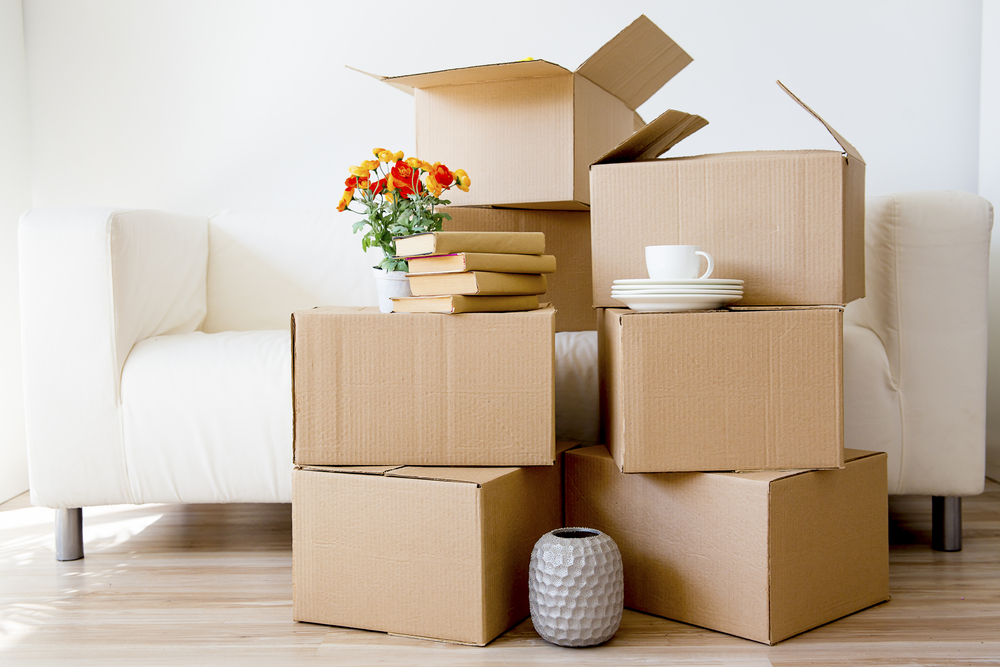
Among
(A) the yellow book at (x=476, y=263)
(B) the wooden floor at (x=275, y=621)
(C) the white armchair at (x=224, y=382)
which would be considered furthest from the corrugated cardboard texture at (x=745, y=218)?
(B) the wooden floor at (x=275, y=621)

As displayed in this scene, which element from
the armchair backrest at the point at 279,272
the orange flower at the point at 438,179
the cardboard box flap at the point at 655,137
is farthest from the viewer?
the armchair backrest at the point at 279,272

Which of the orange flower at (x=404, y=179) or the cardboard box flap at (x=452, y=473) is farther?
the orange flower at (x=404, y=179)

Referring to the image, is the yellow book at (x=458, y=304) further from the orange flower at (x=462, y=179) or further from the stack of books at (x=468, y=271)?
the orange flower at (x=462, y=179)

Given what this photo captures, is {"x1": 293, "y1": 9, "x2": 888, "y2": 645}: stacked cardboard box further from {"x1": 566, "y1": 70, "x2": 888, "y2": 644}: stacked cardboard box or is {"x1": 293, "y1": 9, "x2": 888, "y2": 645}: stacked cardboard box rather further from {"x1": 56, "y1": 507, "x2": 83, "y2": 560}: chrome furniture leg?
{"x1": 56, "y1": 507, "x2": 83, "y2": 560}: chrome furniture leg

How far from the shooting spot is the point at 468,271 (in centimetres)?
103

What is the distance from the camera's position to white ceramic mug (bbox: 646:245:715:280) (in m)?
1.02

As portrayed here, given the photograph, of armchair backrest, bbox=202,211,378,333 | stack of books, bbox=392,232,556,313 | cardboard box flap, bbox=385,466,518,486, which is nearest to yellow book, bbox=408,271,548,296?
stack of books, bbox=392,232,556,313

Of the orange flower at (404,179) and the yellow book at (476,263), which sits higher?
the orange flower at (404,179)

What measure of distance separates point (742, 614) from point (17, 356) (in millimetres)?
1831

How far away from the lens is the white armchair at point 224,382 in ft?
4.44

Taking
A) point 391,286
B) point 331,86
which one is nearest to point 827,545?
point 391,286

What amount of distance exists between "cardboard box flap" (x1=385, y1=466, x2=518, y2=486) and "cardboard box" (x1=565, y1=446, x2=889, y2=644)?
0.61ft

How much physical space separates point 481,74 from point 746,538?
0.85 meters

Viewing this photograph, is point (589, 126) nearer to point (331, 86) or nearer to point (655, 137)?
point (655, 137)
